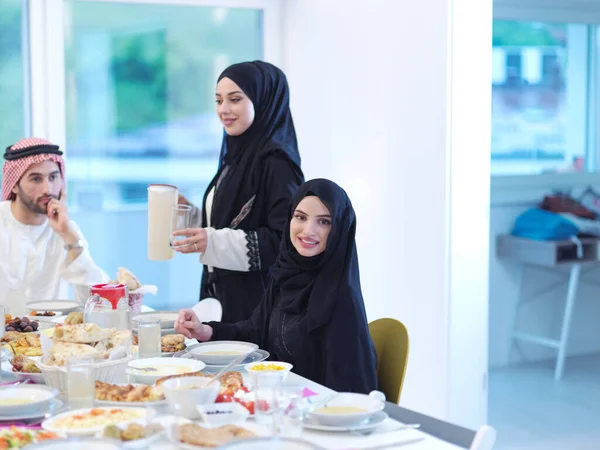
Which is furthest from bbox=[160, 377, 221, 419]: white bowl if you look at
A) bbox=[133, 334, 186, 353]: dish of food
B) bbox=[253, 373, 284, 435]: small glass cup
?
bbox=[133, 334, 186, 353]: dish of food

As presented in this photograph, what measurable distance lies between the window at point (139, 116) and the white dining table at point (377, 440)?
10.9 ft

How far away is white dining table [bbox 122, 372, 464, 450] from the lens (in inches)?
62.4

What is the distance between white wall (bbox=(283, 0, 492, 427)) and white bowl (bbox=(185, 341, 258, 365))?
63.8 inches

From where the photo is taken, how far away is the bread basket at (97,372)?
1894 mm

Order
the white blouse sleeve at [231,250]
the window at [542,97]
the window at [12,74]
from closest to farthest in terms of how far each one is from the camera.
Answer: the white blouse sleeve at [231,250] → the window at [12,74] → the window at [542,97]

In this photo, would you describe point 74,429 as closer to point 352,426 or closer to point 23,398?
point 23,398

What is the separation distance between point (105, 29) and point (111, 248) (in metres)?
1.24

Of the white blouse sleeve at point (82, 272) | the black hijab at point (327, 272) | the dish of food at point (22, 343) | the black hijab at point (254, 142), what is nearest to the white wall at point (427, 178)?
the black hijab at point (254, 142)

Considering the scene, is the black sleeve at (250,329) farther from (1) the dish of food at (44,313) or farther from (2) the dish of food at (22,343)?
(1) the dish of food at (44,313)

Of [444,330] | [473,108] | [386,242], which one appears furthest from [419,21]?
[444,330]

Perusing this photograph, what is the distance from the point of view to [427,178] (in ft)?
12.5

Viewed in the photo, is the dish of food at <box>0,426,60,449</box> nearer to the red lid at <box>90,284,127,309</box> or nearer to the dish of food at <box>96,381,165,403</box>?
the dish of food at <box>96,381,165,403</box>

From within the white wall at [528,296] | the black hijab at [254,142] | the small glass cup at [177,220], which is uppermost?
the black hijab at [254,142]

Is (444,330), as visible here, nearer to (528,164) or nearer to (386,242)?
(386,242)
